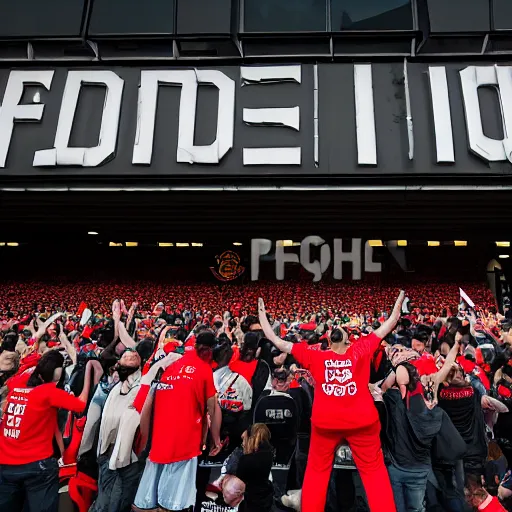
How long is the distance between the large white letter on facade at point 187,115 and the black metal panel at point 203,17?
49.8 inches

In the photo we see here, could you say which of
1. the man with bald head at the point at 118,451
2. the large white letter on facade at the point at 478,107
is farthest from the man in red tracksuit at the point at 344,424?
the large white letter on facade at the point at 478,107

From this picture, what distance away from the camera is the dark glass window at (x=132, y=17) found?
Result: 8.66 m

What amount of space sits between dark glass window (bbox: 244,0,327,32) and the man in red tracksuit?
23.6 ft

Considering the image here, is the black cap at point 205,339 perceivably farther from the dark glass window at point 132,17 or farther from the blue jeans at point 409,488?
the dark glass window at point 132,17

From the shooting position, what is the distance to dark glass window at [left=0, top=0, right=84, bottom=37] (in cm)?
870

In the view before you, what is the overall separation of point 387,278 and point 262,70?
19.8ft

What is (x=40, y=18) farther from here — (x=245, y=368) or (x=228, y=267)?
(x=245, y=368)

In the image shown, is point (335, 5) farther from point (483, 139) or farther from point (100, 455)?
point (100, 455)

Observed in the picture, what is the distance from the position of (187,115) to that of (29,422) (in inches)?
226

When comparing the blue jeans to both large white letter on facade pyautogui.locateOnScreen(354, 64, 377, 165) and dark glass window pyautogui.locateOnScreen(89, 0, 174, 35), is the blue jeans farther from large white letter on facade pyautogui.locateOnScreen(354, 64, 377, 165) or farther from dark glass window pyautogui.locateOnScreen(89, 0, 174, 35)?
dark glass window pyautogui.locateOnScreen(89, 0, 174, 35)

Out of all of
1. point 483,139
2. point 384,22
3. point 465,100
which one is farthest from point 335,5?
point 483,139

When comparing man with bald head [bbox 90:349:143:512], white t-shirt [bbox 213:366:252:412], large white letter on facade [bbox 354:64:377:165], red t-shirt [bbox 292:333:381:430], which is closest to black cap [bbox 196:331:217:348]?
white t-shirt [bbox 213:366:252:412]

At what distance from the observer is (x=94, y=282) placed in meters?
11.1

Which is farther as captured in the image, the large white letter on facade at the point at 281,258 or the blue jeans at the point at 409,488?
the large white letter on facade at the point at 281,258
